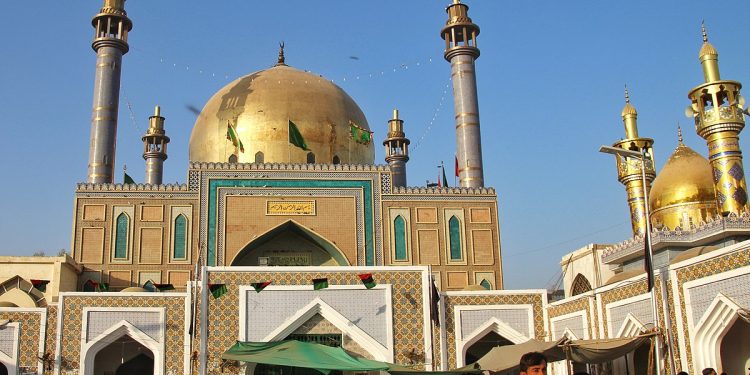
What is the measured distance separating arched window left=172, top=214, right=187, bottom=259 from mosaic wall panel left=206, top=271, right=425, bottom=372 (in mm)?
6336

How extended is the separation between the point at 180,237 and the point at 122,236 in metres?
1.72

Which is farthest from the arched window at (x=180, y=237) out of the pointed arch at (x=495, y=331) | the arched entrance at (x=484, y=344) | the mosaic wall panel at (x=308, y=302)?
the pointed arch at (x=495, y=331)

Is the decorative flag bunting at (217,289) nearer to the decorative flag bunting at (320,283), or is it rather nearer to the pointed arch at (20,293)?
the decorative flag bunting at (320,283)

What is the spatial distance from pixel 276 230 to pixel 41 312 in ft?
26.4

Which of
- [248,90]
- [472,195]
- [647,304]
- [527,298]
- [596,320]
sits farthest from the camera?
[248,90]

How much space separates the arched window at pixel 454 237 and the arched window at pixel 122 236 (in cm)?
972

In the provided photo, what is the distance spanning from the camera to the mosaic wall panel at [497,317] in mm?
18672

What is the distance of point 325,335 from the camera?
1806cm

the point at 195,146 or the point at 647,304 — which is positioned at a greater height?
the point at 195,146

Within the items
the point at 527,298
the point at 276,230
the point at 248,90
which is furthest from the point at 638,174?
the point at 248,90

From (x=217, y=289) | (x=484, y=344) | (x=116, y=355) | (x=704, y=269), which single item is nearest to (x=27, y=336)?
(x=116, y=355)

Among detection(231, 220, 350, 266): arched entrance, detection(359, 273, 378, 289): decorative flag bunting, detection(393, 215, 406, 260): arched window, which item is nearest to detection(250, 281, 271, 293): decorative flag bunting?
detection(359, 273, 378, 289): decorative flag bunting

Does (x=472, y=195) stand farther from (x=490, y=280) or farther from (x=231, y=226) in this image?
(x=231, y=226)

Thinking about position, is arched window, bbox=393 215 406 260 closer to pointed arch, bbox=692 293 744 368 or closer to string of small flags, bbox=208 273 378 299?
string of small flags, bbox=208 273 378 299
